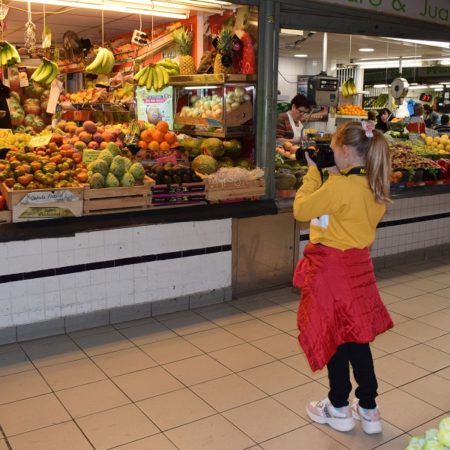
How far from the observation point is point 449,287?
593 cm

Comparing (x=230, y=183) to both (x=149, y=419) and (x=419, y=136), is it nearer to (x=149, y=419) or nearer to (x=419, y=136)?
(x=149, y=419)

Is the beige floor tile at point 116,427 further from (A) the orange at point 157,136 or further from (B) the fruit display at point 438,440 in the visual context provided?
(A) the orange at point 157,136

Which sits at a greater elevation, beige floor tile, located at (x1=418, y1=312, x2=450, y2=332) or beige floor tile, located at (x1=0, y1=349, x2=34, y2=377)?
beige floor tile, located at (x1=0, y1=349, x2=34, y2=377)

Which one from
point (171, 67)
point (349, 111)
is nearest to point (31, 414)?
point (171, 67)

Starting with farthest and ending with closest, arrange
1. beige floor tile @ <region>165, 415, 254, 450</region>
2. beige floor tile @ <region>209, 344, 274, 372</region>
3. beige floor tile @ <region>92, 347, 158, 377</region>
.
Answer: beige floor tile @ <region>209, 344, 274, 372</region>
beige floor tile @ <region>92, 347, 158, 377</region>
beige floor tile @ <region>165, 415, 254, 450</region>

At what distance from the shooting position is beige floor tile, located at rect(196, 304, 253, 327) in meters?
4.85

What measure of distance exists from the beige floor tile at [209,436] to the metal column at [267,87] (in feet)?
9.22

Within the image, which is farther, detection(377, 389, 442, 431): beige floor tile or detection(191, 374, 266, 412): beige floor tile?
detection(191, 374, 266, 412): beige floor tile

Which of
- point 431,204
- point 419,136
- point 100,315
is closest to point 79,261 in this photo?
point 100,315

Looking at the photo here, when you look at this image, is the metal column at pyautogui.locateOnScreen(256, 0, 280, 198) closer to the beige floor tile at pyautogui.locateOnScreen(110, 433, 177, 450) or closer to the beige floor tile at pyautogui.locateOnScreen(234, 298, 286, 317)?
the beige floor tile at pyautogui.locateOnScreen(234, 298, 286, 317)

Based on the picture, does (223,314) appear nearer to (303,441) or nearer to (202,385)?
(202,385)

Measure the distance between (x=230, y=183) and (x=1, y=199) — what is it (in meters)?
2.02

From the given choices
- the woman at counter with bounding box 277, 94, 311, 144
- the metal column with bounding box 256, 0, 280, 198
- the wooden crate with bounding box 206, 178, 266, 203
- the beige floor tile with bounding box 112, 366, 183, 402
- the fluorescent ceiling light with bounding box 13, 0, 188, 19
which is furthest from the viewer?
the woman at counter with bounding box 277, 94, 311, 144

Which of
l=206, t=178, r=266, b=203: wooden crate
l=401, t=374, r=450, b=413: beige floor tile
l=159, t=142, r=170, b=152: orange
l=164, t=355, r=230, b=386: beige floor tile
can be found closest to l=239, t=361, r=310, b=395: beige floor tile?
l=164, t=355, r=230, b=386: beige floor tile
